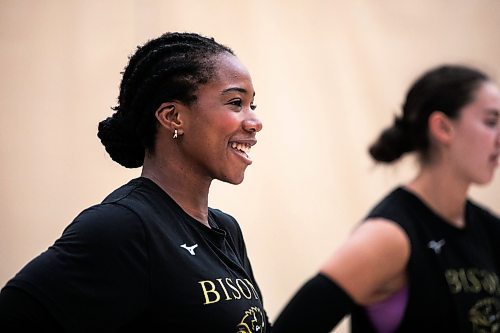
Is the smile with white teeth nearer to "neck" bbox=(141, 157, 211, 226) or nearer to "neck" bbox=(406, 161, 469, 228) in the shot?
"neck" bbox=(141, 157, 211, 226)

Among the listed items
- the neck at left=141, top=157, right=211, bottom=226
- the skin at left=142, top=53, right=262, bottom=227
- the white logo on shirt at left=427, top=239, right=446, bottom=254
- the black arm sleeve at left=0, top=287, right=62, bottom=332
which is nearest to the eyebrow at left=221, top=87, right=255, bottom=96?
the skin at left=142, top=53, right=262, bottom=227

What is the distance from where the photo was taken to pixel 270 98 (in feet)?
8.50

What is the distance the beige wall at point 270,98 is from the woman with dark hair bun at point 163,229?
2.56 feet

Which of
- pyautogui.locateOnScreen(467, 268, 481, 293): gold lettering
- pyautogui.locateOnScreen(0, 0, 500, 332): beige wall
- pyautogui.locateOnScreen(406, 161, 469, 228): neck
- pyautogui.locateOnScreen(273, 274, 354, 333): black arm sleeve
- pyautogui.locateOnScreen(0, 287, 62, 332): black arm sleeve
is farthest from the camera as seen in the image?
pyautogui.locateOnScreen(0, 0, 500, 332): beige wall

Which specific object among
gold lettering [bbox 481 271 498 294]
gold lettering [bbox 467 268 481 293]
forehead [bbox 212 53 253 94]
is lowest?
gold lettering [bbox 481 271 498 294]

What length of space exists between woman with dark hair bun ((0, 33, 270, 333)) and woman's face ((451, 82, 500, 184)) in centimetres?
68

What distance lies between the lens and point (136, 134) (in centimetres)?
126

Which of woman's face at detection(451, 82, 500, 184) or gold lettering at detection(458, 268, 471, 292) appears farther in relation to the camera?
woman's face at detection(451, 82, 500, 184)

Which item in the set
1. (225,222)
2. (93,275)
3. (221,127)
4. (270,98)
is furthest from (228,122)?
(270,98)

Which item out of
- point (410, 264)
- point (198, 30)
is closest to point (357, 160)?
point (198, 30)

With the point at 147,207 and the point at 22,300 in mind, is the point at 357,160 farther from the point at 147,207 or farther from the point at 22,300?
the point at 22,300

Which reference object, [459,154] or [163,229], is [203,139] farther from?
[459,154]

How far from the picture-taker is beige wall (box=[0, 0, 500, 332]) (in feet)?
6.91

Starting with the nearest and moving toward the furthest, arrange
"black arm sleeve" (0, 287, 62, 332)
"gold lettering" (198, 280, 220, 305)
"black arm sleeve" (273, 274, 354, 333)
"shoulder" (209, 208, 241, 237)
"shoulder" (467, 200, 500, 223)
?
"black arm sleeve" (0, 287, 62, 332)
"gold lettering" (198, 280, 220, 305)
"shoulder" (209, 208, 241, 237)
"black arm sleeve" (273, 274, 354, 333)
"shoulder" (467, 200, 500, 223)
